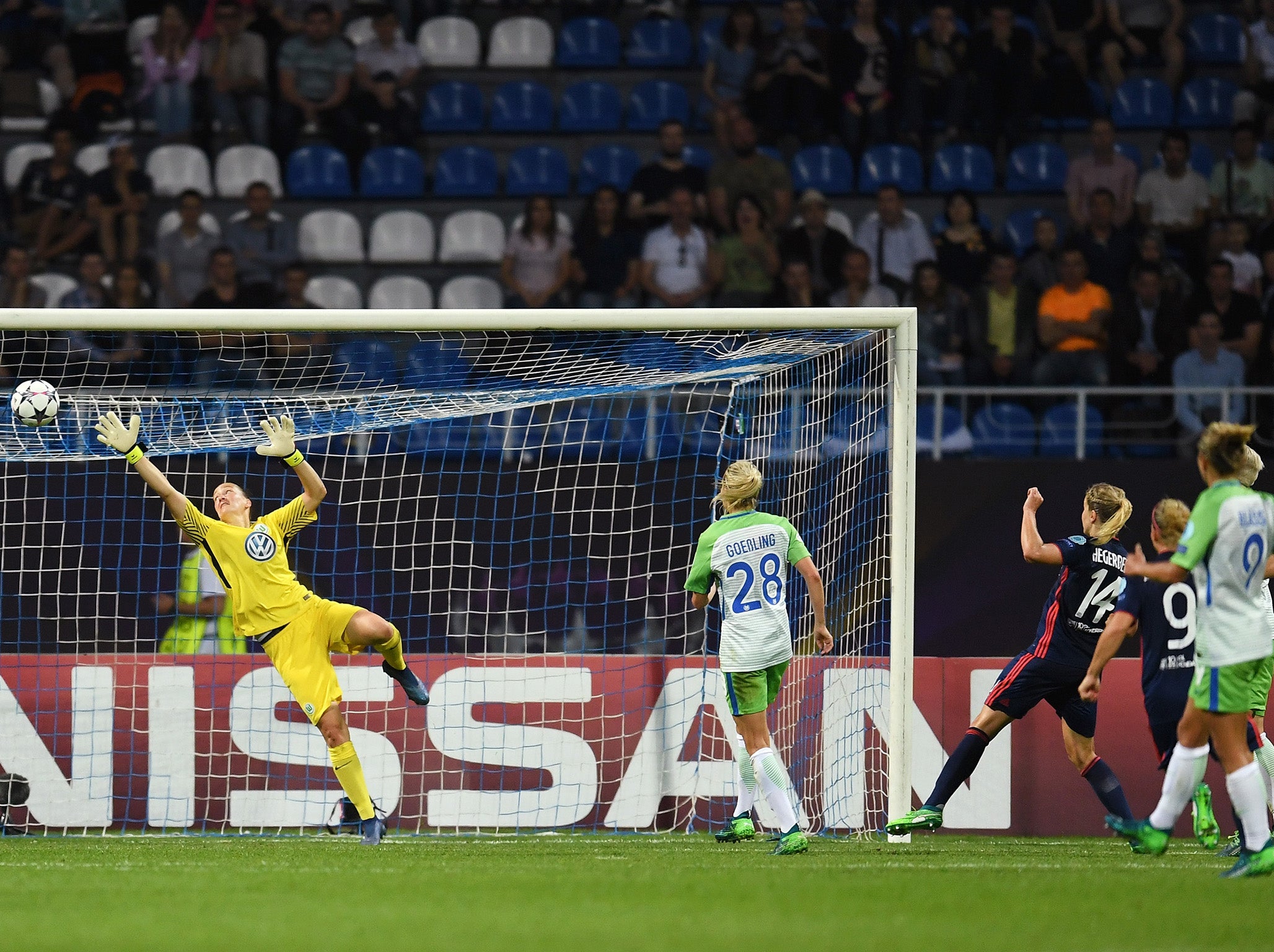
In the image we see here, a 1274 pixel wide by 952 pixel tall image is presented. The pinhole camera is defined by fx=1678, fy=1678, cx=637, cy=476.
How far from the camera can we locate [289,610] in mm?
8430

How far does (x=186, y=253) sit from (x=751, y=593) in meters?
7.36

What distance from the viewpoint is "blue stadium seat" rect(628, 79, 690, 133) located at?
1502 centimetres

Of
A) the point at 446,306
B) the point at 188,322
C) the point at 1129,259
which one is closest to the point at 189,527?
the point at 188,322

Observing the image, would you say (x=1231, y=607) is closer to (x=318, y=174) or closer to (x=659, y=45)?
(x=318, y=174)

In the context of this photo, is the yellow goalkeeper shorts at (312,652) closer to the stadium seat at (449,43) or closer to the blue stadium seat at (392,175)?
the blue stadium seat at (392,175)

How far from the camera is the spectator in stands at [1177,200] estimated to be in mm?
13750

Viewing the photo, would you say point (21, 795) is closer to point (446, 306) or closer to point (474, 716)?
point (474, 716)

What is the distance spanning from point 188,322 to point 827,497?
382 cm

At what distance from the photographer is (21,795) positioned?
9.36 meters

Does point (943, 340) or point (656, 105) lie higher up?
point (656, 105)

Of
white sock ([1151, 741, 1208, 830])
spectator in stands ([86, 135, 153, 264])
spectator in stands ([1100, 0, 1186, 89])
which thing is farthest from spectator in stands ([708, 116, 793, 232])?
white sock ([1151, 741, 1208, 830])

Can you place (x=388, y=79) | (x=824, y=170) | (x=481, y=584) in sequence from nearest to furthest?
(x=481, y=584), (x=824, y=170), (x=388, y=79)

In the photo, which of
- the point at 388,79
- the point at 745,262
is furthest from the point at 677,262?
the point at 388,79

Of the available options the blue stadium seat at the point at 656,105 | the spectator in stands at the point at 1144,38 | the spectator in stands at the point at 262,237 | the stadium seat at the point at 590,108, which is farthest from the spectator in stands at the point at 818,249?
the spectator in stands at the point at 262,237
